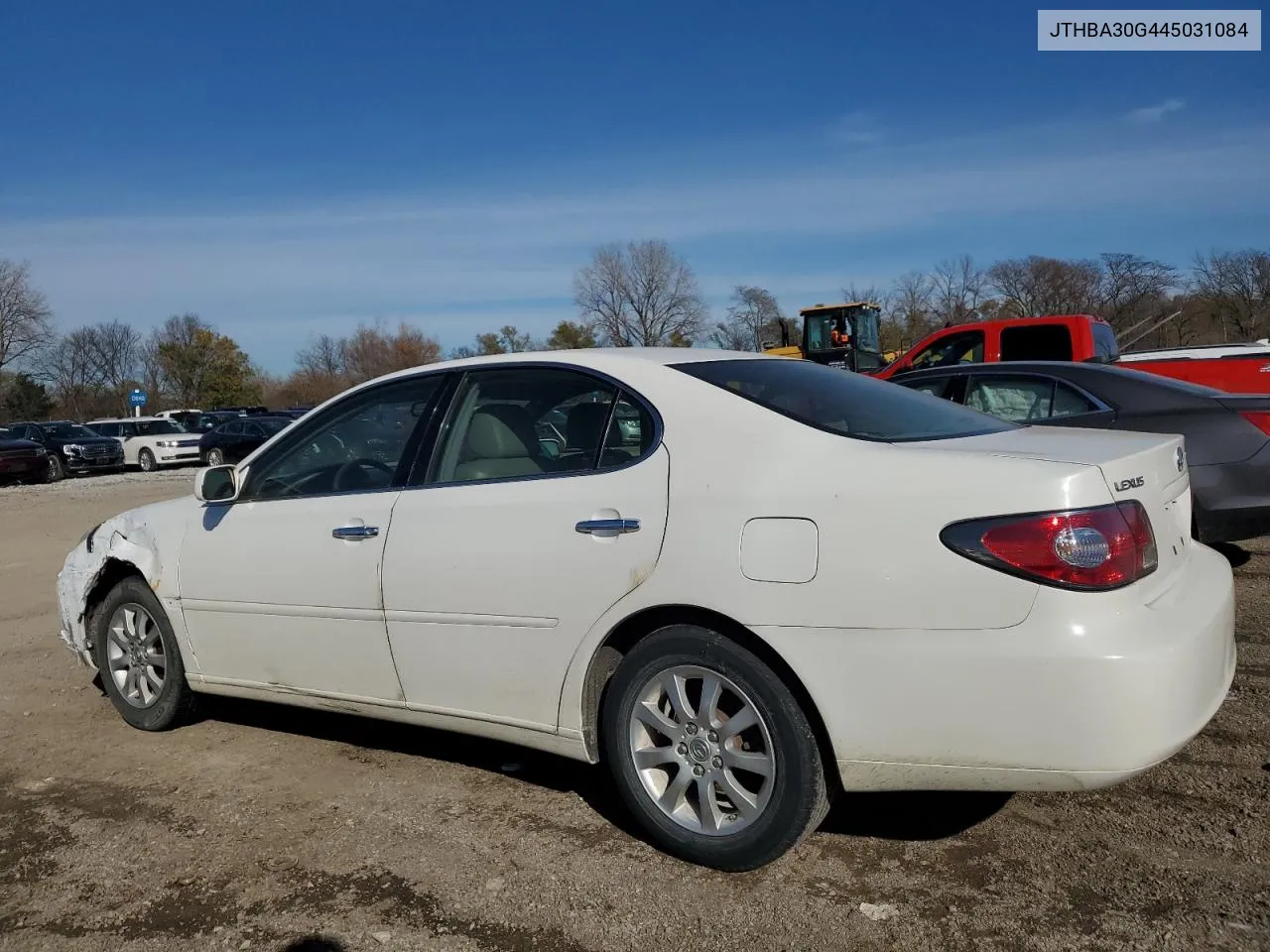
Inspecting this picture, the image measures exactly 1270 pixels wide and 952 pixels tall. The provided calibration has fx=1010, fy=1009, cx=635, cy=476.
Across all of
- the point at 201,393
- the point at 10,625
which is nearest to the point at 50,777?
the point at 10,625

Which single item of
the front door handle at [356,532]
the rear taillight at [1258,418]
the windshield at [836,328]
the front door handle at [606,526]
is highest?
the windshield at [836,328]

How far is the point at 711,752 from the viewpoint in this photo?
3.02m

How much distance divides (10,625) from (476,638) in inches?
214

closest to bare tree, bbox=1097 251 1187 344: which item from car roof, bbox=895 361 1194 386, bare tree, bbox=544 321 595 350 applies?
bare tree, bbox=544 321 595 350

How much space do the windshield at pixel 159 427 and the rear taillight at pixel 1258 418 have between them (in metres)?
30.3

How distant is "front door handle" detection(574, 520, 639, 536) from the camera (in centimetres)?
312

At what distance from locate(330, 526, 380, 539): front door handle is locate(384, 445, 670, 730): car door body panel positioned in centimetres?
10

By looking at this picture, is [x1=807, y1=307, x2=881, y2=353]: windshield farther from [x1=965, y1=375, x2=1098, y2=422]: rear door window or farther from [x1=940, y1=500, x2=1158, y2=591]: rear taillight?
[x1=940, y1=500, x2=1158, y2=591]: rear taillight

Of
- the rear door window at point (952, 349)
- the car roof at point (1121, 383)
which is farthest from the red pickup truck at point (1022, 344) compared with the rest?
the car roof at point (1121, 383)

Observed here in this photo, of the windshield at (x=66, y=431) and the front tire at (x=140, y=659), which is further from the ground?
the windshield at (x=66, y=431)

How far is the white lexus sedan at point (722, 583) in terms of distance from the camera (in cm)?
258

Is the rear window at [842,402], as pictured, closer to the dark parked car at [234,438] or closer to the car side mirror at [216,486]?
the car side mirror at [216,486]

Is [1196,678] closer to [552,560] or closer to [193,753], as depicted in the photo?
[552,560]

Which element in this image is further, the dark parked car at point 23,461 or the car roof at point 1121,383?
the dark parked car at point 23,461
